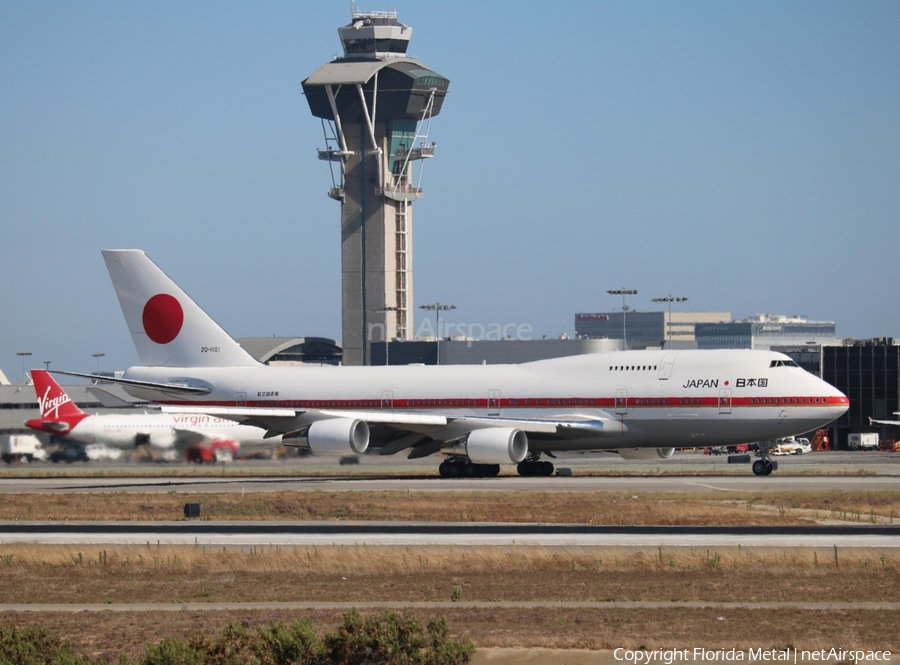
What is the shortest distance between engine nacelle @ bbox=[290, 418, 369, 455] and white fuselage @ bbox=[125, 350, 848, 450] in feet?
3.92

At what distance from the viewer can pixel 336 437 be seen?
5016 centimetres

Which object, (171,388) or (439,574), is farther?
(171,388)

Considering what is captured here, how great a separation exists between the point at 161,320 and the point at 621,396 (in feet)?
72.3

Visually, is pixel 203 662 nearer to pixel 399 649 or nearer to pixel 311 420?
pixel 399 649

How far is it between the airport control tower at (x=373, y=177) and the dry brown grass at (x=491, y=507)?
414 feet

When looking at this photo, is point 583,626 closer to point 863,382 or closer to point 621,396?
point 621,396

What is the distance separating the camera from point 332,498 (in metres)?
40.7

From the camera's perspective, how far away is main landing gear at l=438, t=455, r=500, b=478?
174 ft

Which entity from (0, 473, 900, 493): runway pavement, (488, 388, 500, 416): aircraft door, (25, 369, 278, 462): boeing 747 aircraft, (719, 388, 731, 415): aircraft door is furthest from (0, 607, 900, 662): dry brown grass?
(25, 369, 278, 462): boeing 747 aircraft

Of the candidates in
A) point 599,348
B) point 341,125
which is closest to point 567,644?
point 599,348

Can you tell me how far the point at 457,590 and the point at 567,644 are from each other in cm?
449

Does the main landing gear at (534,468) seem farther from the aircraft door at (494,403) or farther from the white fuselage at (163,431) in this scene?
the white fuselage at (163,431)

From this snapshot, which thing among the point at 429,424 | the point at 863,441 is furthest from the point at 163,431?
the point at 863,441

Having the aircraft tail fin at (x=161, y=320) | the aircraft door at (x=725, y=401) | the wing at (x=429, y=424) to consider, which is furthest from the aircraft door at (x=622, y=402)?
the aircraft tail fin at (x=161, y=320)
